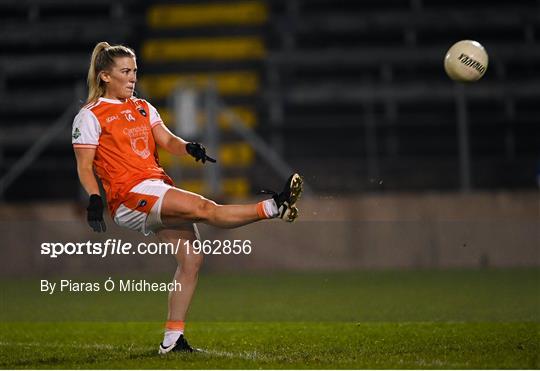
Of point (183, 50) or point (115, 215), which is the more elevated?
point (183, 50)

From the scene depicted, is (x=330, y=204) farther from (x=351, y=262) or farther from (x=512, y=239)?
(x=512, y=239)

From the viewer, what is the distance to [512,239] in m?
13.3

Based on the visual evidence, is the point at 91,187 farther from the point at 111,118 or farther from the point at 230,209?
the point at 230,209

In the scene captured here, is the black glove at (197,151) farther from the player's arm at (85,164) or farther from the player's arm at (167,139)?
the player's arm at (85,164)

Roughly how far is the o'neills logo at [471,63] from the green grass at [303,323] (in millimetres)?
1961

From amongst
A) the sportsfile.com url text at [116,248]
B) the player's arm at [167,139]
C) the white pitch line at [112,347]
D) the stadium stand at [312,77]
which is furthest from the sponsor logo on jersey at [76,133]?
the stadium stand at [312,77]

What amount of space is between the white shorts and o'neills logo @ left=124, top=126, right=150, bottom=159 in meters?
0.20

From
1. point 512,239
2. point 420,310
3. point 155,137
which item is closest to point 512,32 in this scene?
point 512,239

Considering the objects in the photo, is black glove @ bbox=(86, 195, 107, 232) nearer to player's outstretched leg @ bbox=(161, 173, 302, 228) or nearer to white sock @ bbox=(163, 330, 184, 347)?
player's outstretched leg @ bbox=(161, 173, 302, 228)

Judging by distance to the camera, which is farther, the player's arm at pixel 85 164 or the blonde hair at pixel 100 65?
the blonde hair at pixel 100 65

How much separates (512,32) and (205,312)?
9887 millimetres

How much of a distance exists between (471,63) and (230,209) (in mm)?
2832

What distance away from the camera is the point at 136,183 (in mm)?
6367

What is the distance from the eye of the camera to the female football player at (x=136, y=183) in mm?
6195
